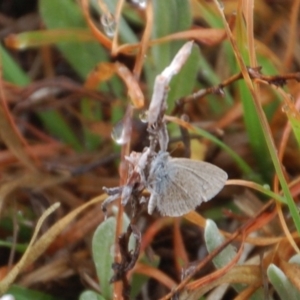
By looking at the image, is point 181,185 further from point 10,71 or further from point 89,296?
point 10,71

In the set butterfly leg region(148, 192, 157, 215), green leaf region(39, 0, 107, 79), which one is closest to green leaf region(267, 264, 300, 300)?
butterfly leg region(148, 192, 157, 215)

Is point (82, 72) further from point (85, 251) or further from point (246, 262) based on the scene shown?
point (246, 262)

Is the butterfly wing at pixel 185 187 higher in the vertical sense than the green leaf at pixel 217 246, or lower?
higher

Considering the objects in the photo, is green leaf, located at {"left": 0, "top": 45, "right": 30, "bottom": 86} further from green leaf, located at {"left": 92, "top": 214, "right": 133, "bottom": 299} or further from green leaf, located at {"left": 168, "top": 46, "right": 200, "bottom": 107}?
green leaf, located at {"left": 92, "top": 214, "right": 133, "bottom": 299}

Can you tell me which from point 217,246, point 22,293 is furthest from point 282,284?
point 22,293

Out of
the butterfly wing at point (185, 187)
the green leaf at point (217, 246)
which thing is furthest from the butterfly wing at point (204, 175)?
the green leaf at point (217, 246)

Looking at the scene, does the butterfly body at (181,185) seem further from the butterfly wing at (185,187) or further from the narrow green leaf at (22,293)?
the narrow green leaf at (22,293)
